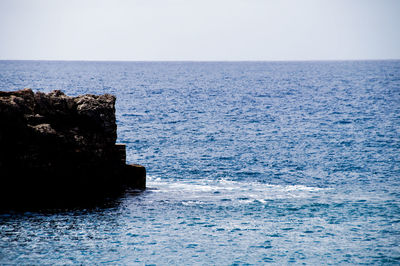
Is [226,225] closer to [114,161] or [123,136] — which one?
[114,161]

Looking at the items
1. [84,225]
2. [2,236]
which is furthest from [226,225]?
[2,236]

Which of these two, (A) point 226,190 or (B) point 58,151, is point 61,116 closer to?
(B) point 58,151

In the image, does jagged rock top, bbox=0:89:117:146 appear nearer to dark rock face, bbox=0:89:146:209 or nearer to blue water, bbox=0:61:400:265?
dark rock face, bbox=0:89:146:209

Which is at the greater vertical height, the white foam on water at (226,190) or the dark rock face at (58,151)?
the dark rock face at (58,151)

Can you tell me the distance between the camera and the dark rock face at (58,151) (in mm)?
28172

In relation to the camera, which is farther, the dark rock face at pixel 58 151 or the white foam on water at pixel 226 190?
the white foam on water at pixel 226 190

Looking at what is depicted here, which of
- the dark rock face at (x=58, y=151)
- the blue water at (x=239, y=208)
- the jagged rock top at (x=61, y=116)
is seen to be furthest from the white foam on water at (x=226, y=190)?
the jagged rock top at (x=61, y=116)

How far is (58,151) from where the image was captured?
29266 millimetres

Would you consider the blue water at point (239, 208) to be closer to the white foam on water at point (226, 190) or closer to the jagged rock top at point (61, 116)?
the white foam on water at point (226, 190)

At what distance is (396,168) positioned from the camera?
40531mm

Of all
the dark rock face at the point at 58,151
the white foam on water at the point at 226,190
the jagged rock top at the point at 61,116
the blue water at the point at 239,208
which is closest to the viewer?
the blue water at the point at 239,208

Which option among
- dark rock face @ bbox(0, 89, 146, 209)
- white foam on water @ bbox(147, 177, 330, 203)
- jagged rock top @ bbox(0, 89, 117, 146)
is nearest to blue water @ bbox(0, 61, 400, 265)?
white foam on water @ bbox(147, 177, 330, 203)

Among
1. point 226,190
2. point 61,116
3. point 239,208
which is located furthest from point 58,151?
point 239,208

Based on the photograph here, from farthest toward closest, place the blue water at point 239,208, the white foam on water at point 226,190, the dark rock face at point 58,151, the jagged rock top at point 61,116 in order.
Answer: the white foam on water at point 226,190 < the jagged rock top at point 61,116 < the dark rock face at point 58,151 < the blue water at point 239,208
